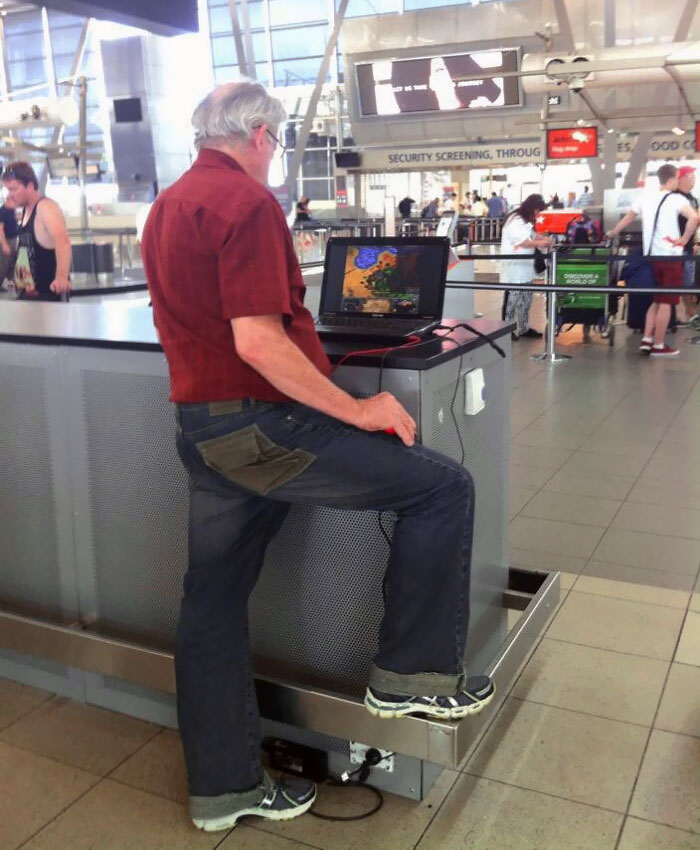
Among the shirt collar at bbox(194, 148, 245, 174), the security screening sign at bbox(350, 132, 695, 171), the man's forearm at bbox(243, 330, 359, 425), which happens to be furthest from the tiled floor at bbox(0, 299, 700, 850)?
the security screening sign at bbox(350, 132, 695, 171)

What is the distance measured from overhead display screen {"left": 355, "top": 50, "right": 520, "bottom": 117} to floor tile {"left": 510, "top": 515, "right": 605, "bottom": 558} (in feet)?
36.8

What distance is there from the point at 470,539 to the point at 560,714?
88 centimetres

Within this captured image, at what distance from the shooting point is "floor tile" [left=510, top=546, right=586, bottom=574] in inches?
141

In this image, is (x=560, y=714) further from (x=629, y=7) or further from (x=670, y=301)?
(x=629, y=7)

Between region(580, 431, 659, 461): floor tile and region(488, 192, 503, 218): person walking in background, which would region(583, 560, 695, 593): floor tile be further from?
region(488, 192, 503, 218): person walking in background

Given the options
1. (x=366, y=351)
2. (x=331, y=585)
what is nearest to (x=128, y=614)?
(x=331, y=585)

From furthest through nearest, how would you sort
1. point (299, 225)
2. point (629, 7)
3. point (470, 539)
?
1. point (629, 7)
2. point (299, 225)
3. point (470, 539)

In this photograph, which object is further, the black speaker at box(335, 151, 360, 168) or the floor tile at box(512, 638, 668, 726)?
the black speaker at box(335, 151, 360, 168)

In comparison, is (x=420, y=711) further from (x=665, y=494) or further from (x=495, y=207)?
(x=495, y=207)

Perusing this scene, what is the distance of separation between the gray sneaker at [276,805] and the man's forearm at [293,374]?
975 mm

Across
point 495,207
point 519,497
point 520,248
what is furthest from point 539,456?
point 495,207

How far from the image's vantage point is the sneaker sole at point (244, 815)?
81.4 inches

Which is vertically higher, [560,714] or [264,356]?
[264,356]

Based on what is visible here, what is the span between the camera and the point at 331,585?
2303 millimetres
